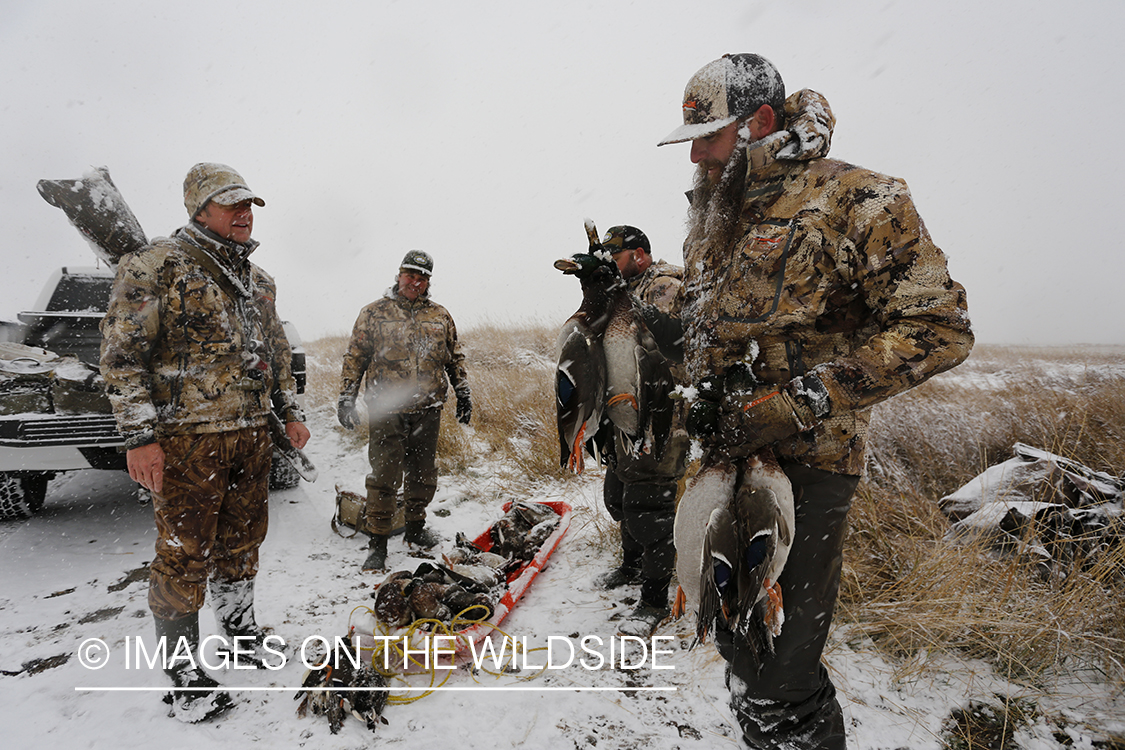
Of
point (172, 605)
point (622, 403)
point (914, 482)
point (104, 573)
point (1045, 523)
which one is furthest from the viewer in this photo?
point (914, 482)

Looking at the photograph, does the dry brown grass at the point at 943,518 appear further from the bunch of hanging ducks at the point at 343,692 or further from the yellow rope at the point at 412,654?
the bunch of hanging ducks at the point at 343,692

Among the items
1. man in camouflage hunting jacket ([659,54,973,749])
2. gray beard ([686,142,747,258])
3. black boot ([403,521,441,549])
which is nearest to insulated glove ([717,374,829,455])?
man in camouflage hunting jacket ([659,54,973,749])

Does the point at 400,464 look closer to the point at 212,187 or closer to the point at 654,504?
the point at 654,504

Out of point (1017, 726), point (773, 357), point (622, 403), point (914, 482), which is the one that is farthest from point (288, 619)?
point (914, 482)

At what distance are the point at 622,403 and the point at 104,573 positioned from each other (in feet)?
13.4

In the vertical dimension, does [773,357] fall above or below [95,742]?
above

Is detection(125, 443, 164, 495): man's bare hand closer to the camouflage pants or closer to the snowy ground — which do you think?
the snowy ground

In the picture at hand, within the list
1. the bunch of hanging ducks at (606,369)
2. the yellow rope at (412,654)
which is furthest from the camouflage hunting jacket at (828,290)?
the yellow rope at (412,654)

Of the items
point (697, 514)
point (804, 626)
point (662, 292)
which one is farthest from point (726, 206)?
point (804, 626)

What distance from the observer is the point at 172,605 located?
7.72 ft

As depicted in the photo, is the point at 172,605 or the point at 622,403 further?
the point at 172,605

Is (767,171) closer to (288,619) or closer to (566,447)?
(566,447)

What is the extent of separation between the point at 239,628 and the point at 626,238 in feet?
10.2

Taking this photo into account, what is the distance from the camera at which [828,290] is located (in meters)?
1.43
